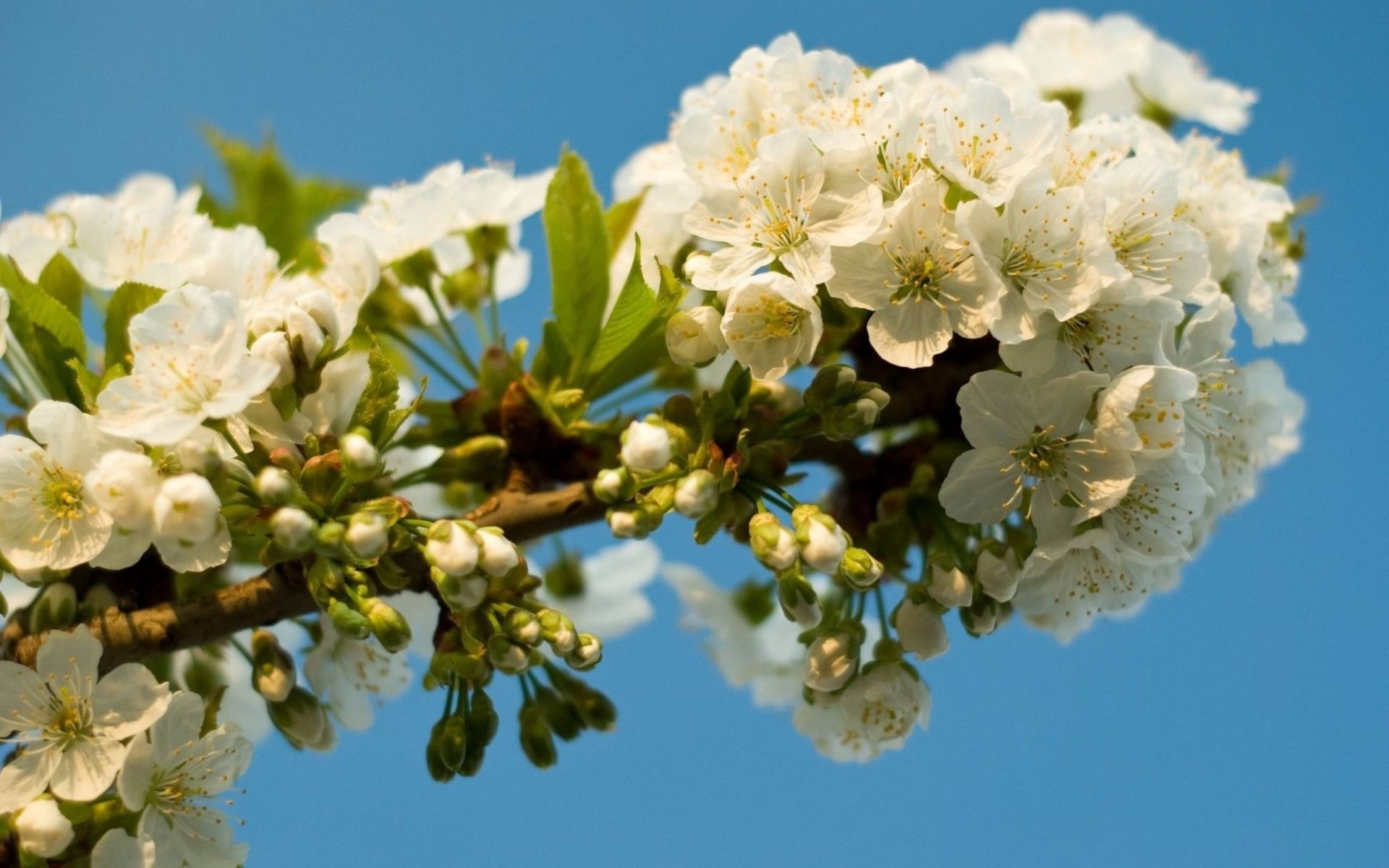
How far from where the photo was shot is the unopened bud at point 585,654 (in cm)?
161

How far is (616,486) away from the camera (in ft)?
5.35

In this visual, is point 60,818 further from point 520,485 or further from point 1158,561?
point 1158,561

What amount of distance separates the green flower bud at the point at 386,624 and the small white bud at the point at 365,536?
0.22 feet

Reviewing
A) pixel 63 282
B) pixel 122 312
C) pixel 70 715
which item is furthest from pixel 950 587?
pixel 63 282

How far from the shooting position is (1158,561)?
1738mm

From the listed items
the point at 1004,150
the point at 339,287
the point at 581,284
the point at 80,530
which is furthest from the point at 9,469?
the point at 1004,150

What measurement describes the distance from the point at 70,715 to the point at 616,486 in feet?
2.47

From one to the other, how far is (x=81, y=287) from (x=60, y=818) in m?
0.87

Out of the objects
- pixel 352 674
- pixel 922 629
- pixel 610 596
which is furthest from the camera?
pixel 610 596

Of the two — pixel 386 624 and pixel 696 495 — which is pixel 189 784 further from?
pixel 696 495

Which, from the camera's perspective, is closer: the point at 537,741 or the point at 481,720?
the point at 481,720

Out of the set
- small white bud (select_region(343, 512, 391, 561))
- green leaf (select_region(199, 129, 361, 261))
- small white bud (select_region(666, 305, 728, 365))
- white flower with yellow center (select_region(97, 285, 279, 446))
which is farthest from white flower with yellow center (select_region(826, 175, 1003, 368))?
green leaf (select_region(199, 129, 361, 261))

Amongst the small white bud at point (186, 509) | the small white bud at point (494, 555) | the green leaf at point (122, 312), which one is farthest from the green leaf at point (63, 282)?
the small white bud at point (494, 555)

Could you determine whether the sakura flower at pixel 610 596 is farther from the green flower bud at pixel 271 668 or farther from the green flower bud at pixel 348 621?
the green flower bud at pixel 348 621
